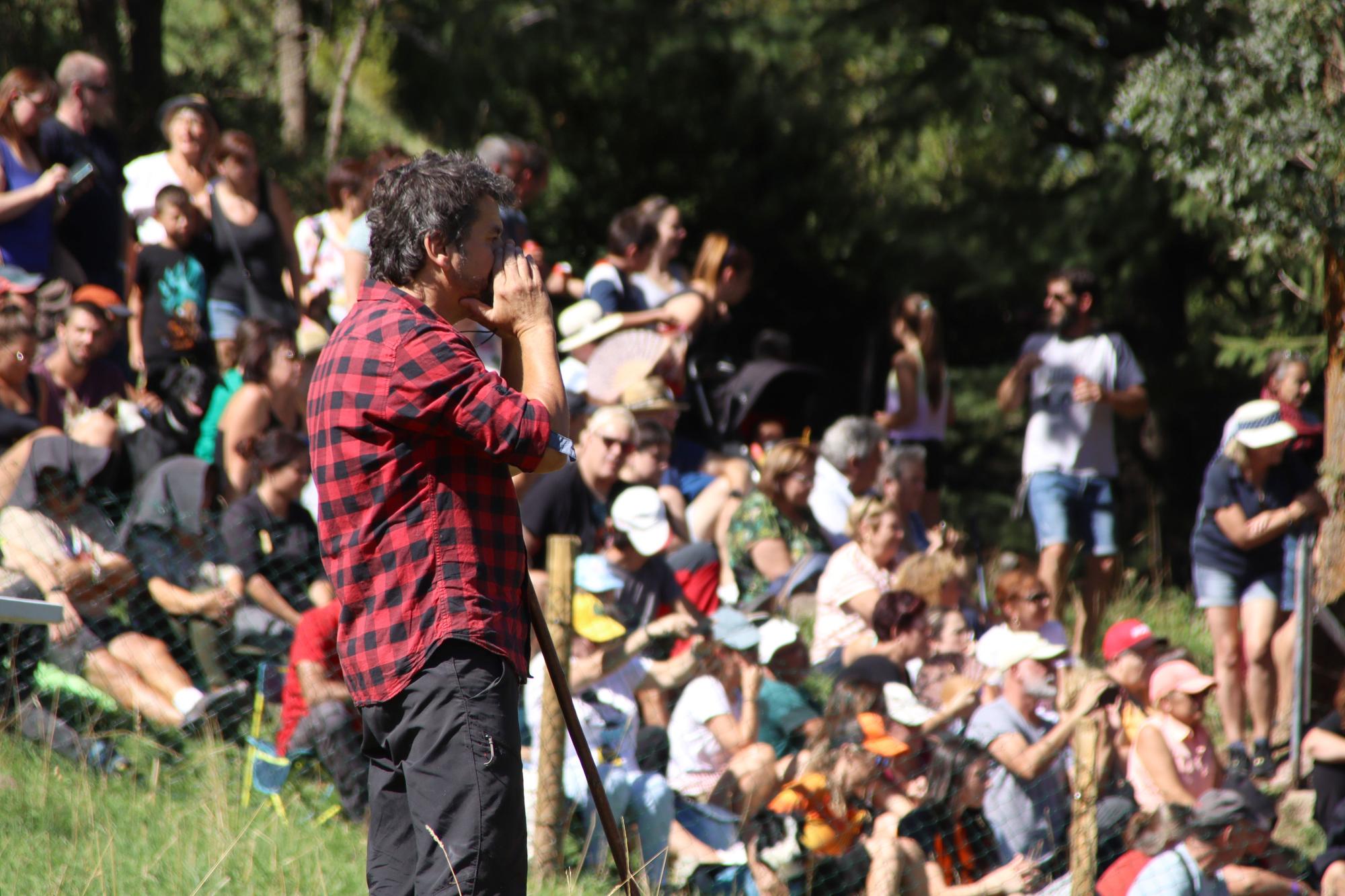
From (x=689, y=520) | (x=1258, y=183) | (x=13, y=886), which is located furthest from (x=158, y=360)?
(x=1258, y=183)

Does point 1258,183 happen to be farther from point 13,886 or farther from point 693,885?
point 13,886

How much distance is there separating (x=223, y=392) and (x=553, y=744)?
8.50ft

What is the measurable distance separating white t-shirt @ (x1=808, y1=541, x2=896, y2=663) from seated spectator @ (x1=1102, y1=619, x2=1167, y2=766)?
0.96 metres

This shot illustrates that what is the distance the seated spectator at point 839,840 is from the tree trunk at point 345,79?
8.76 meters

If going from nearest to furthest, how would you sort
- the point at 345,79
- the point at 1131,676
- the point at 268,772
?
1. the point at 268,772
2. the point at 1131,676
3. the point at 345,79

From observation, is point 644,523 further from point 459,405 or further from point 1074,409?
point 459,405

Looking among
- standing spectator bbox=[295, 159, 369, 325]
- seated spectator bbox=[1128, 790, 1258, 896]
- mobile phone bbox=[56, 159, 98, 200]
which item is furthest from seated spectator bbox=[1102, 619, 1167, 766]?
mobile phone bbox=[56, 159, 98, 200]

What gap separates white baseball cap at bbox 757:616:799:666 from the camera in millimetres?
5223

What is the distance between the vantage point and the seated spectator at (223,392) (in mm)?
6059

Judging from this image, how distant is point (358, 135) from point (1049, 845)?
1111cm

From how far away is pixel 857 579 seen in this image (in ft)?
19.5

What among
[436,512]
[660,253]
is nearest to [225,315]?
[660,253]

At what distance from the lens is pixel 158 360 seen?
6.53 metres

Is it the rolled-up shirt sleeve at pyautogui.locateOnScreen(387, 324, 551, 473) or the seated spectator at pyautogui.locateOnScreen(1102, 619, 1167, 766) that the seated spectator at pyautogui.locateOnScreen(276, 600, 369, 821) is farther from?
the seated spectator at pyautogui.locateOnScreen(1102, 619, 1167, 766)
